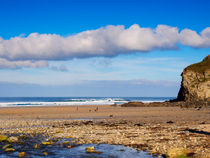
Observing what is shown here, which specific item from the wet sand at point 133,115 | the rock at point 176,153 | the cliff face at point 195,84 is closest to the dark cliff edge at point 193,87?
the cliff face at point 195,84

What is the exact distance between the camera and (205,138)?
57.6 feet

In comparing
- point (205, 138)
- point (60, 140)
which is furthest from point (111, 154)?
point (205, 138)

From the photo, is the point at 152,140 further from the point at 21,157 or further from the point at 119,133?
the point at 21,157

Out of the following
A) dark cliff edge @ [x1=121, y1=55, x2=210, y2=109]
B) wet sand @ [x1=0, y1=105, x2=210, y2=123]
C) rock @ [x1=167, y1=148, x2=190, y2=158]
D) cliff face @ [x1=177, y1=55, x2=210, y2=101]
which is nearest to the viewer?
rock @ [x1=167, y1=148, x2=190, y2=158]

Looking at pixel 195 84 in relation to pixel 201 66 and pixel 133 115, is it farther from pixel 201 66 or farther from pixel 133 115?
pixel 133 115

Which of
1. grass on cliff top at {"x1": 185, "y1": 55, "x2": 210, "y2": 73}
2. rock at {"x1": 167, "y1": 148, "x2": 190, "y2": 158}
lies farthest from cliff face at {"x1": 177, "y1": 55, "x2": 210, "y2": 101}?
rock at {"x1": 167, "y1": 148, "x2": 190, "y2": 158}

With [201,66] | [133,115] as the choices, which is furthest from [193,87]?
[133,115]

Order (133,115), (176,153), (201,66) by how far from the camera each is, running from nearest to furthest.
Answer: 1. (176,153)
2. (133,115)
3. (201,66)

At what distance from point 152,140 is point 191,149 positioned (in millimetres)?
3344

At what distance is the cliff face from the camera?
6669 cm

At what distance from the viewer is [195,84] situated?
68.2 metres

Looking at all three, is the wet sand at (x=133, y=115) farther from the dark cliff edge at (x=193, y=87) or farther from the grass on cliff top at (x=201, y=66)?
the grass on cliff top at (x=201, y=66)

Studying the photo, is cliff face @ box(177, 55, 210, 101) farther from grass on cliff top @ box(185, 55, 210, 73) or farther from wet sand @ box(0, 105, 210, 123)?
wet sand @ box(0, 105, 210, 123)

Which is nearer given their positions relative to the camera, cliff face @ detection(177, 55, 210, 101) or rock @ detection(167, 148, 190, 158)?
rock @ detection(167, 148, 190, 158)
